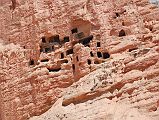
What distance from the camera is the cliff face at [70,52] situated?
28172 millimetres

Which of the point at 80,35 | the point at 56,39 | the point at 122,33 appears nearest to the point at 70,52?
the point at 80,35

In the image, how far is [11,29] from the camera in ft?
116

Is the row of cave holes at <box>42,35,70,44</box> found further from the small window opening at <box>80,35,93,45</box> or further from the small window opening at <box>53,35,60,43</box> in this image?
the small window opening at <box>80,35,93,45</box>

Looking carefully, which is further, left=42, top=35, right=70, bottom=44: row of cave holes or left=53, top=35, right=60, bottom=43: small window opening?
left=53, top=35, right=60, bottom=43: small window opening

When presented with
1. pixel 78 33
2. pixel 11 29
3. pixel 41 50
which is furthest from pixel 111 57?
pixel 11 29

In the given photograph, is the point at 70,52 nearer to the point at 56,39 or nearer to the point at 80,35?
the point at 80,35

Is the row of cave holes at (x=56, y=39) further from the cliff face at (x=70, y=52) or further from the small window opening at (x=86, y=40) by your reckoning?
the small window opening at (x=86, y=40)

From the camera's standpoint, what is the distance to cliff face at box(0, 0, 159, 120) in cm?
2817

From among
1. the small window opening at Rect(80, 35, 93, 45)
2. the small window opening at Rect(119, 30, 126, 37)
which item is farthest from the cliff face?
the small window opening at Rect(80, 35, 93, 45)

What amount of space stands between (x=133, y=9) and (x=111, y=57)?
4342 mm

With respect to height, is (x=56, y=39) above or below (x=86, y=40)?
above

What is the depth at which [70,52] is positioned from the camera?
33.8 m

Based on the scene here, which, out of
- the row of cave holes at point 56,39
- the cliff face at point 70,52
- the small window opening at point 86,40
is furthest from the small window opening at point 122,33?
the row of cave holes at point 56,39

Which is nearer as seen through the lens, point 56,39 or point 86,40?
point 86,40
